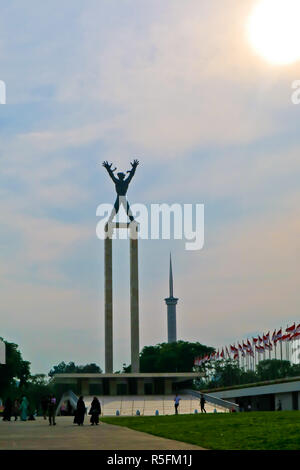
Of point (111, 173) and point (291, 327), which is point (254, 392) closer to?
point (291, 327)

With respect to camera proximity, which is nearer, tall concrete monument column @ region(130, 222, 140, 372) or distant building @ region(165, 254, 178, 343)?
tall concrete monument column @ region(130, 222, 140, 372)

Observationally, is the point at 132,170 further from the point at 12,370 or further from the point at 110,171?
the point at 12,370

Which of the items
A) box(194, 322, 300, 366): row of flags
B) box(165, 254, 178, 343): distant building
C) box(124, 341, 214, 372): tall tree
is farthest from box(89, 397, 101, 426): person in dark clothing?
box(165, 254, 178, 343): distant building

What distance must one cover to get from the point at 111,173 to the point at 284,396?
25.9m

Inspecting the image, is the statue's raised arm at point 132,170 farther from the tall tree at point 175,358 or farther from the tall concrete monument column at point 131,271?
the tall tree at point 175,358

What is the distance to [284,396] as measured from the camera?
5872cm

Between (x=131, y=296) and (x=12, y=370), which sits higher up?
(x=131, y=296)

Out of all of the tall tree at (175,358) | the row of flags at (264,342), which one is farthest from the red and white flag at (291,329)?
the tall tree at (175,358)

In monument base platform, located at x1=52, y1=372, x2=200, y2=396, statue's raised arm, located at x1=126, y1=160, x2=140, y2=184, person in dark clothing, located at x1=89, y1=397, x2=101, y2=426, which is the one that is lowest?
monument base platform, located at x1=52, y1=372, x2=200, y2=396

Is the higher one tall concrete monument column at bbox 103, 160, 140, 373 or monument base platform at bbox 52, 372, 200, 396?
tall concrete monument column at bbox 103, 160, 140, 373

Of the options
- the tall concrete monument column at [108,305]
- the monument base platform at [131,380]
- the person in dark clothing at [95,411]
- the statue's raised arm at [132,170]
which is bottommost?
the monument base platform at [131,380]

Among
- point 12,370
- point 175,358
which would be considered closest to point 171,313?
point 175,358

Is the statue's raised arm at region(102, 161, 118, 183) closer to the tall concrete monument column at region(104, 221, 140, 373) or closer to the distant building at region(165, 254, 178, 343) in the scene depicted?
the tall concrete monument column at region(104, 221, 140, 373)

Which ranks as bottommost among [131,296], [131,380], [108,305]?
[131,380]
